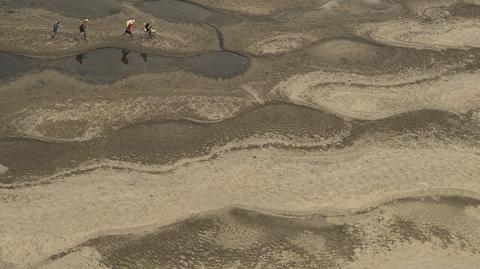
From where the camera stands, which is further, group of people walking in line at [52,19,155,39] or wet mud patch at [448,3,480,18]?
wet mud patch at [448,3,480,18]

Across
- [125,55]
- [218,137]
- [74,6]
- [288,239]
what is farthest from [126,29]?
[288,239]

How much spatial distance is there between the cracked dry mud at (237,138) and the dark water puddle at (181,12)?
0.12 m

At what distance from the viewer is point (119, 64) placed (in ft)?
87.6

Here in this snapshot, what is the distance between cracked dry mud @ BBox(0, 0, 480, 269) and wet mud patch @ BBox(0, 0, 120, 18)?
139mm

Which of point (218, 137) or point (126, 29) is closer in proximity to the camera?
point (218, 137)

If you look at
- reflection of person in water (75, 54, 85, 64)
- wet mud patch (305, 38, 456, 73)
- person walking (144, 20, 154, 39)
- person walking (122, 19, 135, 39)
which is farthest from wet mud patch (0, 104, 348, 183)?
person walking (144, 20, 154, 39)

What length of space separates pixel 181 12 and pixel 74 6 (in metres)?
6.10

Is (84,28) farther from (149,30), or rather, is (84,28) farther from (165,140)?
(165,140)

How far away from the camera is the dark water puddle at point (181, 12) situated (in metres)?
31.1

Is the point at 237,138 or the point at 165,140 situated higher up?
the point at 237,138

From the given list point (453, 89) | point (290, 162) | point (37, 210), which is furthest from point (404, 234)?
point (37, 210)

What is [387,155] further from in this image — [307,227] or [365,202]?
[307,227]

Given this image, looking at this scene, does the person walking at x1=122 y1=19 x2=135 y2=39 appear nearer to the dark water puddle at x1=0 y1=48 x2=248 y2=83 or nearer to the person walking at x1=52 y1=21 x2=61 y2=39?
the dark water puddle at x1=0 y1=48 x2=248 y2=83

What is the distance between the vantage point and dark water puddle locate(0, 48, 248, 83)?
1011 inches
